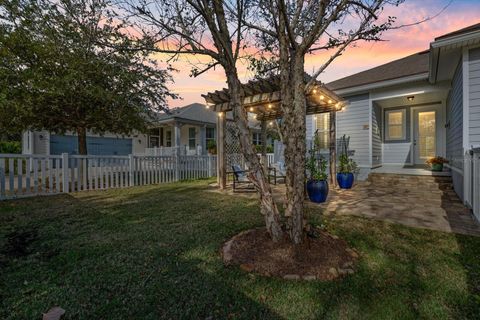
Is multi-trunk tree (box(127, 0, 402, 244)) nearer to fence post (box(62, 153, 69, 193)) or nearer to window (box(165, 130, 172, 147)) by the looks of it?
fence post (box(62, 153, 69, 193))

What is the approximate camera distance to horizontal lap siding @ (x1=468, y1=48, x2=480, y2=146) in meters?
4.98

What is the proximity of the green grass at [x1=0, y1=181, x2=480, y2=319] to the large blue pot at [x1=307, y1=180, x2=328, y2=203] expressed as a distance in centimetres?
139

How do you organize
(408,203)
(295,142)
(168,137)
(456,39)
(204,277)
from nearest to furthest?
(204,277) → (295,142) → (456,39) → (408,203) → (168,137)

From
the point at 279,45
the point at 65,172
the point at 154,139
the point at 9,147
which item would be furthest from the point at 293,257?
the point at 9,147

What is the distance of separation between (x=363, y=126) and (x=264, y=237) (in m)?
7.68

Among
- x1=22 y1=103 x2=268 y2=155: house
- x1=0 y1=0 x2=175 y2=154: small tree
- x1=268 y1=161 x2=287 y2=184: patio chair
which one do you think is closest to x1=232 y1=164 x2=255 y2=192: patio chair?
x1=268 y1=161 x2=287 y2=184: patio chair

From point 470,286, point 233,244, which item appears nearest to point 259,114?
point 233,244

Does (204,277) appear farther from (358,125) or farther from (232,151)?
(232,151)

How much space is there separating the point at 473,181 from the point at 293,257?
12.6 ft

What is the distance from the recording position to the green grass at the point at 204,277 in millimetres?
1765

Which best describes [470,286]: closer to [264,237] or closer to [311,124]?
[264,237]

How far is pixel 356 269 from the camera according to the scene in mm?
2338

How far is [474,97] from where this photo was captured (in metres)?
5.00

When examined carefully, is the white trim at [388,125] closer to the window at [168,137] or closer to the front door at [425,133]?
the front door at [425,133]
